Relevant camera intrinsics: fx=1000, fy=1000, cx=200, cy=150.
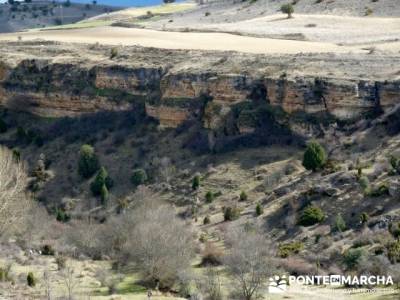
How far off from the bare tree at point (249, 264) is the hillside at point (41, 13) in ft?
241

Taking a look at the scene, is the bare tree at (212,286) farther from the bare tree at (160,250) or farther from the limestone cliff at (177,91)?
the limestone cliff at (177,91)

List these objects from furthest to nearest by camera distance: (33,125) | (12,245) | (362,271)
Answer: (33,125), (12,245), (362,271)

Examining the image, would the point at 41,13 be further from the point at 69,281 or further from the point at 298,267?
the point at 298,267

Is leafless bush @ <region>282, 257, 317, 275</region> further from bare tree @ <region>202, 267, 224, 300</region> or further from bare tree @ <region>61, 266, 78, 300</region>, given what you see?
bare tree @ <region>61, 266, 78, 300</region>

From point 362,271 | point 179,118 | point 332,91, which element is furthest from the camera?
point 179,118

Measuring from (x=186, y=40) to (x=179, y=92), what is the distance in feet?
38.7

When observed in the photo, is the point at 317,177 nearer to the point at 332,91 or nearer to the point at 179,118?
the point at 332,91

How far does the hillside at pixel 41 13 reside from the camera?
103m

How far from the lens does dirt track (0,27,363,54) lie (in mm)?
52028

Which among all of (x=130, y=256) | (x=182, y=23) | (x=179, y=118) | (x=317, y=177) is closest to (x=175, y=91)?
(x=179, y=118)

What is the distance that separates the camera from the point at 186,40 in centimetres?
5847

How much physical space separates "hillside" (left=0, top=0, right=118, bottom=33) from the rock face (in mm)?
A: 48249

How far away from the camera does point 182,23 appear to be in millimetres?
71000

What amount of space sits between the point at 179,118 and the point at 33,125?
9556mm
